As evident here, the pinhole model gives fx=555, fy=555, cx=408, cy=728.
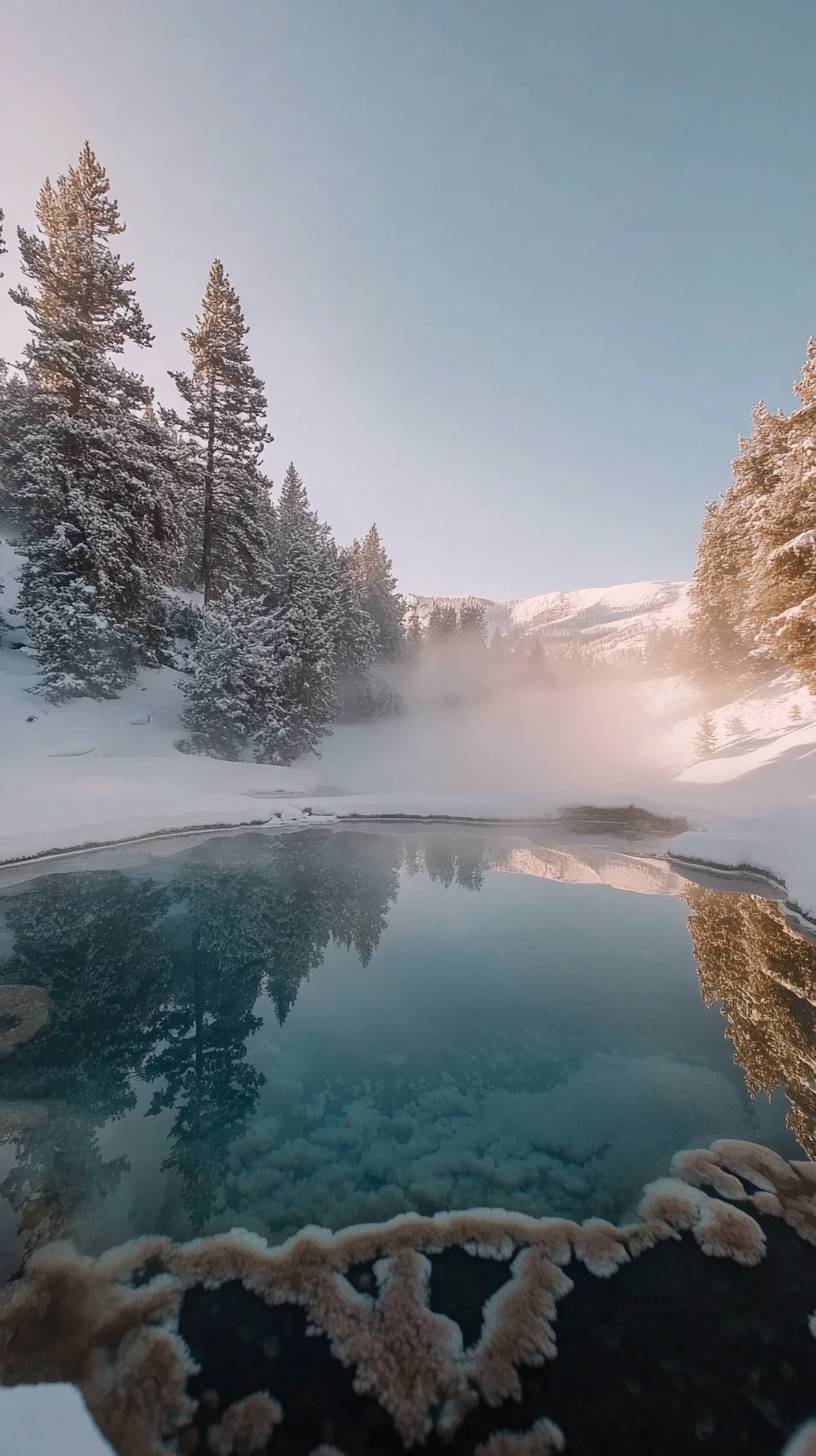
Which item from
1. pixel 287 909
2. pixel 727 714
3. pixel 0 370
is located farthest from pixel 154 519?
pixel 727 714

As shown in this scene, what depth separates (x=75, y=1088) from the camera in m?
6.79

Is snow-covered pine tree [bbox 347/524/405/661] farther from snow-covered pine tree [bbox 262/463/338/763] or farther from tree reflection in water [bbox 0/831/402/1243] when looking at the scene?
tree reflection in water [bbox 0/831/402/1243]

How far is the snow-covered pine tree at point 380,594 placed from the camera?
55406 mm

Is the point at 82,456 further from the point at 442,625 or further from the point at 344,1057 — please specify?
the point at 442,625

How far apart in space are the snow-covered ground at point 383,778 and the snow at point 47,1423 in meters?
13.0

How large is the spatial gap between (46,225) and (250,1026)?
3307cm

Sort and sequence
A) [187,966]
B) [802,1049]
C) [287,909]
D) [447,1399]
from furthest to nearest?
1. [287,909]
2. [187,966]
3. [802,1049]
4. [447,1399]

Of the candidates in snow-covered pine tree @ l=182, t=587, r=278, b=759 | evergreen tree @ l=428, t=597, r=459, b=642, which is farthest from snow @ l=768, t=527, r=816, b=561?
evergreen tree @ l=428, t=597, r=459, b=642

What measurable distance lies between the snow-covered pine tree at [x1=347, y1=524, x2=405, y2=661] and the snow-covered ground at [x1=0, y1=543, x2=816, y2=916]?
531 inches

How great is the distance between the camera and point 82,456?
2252cm

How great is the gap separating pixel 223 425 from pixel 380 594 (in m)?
26.7

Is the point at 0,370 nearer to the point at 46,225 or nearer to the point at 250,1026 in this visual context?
the point at 46,225

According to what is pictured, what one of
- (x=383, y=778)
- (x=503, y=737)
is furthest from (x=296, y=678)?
(x=503, y=737)

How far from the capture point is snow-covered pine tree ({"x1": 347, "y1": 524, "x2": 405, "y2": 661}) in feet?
182
